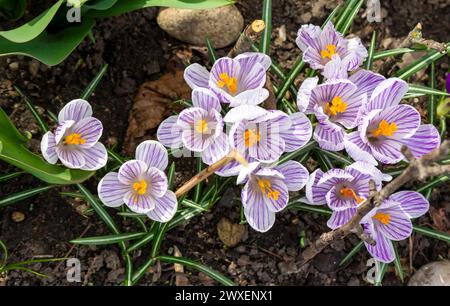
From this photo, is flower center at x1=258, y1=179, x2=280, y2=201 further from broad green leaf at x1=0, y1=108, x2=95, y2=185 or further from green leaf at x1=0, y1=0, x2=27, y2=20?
green leaf at x1=0, y1=0, x2=27, y2=20

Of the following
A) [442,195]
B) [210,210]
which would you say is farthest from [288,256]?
[442,195]

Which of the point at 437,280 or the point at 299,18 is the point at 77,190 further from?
the point at 437,280

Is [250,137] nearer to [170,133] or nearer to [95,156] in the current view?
[170,133]

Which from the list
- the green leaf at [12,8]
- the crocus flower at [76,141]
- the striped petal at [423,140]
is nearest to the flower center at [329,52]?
the striped petal at [423,140]

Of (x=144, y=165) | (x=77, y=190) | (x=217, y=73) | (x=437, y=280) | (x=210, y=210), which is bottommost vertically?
(x=437, y=280)

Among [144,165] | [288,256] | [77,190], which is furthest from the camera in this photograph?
[288,256]

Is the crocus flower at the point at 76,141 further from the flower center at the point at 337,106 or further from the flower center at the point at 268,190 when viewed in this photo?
the flower center at the point at 337,106
